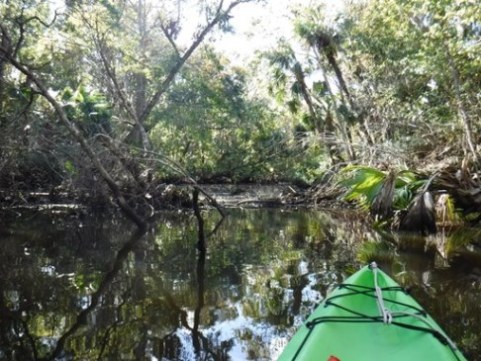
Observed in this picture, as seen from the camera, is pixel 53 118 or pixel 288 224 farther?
pixel 53 118

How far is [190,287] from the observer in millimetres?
6355

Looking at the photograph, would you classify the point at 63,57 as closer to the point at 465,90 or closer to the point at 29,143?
the point at 29,143

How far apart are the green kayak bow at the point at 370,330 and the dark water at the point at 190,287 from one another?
2.30 ft

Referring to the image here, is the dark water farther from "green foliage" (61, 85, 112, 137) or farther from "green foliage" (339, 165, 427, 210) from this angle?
"green foliage" (61, 85, 112, 137)

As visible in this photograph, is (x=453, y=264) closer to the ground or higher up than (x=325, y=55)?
closer to the ground

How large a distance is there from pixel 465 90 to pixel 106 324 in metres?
9.55

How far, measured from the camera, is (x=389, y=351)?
3361 mm

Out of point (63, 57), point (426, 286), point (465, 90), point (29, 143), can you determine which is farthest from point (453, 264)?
point (63, 57)

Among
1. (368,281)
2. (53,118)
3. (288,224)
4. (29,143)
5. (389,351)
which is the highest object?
(53,118)

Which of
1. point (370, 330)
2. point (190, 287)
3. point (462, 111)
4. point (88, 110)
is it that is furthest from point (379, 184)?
point (88, 110)

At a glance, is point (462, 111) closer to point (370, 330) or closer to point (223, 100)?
point (370, 330)

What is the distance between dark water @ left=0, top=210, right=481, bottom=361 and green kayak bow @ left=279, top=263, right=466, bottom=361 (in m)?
0.70

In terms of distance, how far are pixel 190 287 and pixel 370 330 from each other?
3172 mm

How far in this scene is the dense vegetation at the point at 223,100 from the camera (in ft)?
34.8
